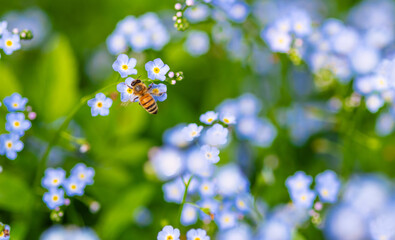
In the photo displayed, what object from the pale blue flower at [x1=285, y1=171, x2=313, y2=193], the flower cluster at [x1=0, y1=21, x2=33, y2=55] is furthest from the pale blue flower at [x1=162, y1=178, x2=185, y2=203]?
the flower cluster at [x1=0, y1=21, x2=33, y2=55]

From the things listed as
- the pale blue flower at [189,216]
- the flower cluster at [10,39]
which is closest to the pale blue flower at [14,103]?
the flower cluster at [10,39]

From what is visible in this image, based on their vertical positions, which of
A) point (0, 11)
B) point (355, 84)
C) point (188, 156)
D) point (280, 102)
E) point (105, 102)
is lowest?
point (105, 102)

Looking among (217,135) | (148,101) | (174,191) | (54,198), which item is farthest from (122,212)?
(217,135)

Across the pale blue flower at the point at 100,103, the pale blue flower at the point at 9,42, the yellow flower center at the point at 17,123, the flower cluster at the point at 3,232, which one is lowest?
the flower cluster at the point at 3,232

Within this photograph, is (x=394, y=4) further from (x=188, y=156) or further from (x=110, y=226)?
(x=110, y=226)

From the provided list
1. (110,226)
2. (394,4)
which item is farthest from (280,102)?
(394,4)

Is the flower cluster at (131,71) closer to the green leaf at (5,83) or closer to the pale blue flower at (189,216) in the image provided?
the pale blue flower at (189,216)
